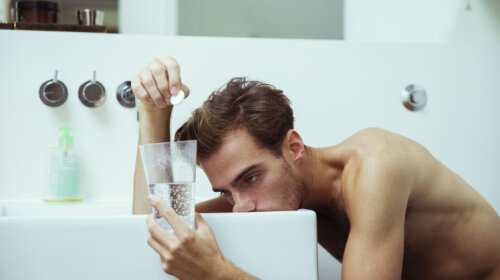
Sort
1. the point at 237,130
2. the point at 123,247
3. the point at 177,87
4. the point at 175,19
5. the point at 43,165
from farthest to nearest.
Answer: the point at 175,19
the point at 43,165
the point at 237,130
the point at 177,87
the point at 123,247

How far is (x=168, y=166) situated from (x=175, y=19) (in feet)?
3.69

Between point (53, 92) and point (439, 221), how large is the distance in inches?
35.7

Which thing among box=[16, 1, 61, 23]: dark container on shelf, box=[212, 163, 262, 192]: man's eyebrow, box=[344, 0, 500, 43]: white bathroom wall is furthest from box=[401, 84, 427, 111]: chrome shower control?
box=[16, 1, 61, 23]: dark container on shelf

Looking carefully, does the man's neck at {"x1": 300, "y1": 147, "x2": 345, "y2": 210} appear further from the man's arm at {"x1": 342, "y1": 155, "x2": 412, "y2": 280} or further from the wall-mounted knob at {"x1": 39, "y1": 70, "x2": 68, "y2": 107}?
the wall-mounted knob at {"x1": 39, "y1": 70, "x2": 68, "y2": 107}

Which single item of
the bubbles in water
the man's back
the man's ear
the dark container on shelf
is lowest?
the man's back

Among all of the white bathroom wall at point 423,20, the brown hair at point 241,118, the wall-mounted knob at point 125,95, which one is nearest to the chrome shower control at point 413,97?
the white bathroom wall at point 423,20

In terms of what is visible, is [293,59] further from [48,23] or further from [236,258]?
[236,258]

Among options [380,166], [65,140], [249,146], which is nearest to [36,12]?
[65,140]

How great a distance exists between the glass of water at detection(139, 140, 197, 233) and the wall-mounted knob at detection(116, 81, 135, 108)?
0.58 meters

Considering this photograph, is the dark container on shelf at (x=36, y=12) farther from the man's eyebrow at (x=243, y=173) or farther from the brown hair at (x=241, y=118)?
the man's eyebrow at (x=243, y=173)

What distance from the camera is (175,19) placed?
1.70 metres

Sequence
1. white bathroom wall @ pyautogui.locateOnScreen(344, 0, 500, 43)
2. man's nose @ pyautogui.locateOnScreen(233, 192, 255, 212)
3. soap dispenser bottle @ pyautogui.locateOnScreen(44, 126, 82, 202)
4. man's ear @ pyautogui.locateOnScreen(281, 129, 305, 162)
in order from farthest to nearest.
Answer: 1. white bathroom wall @ pyautogui.locateOnScreen(344, 0, 500, 43)
2. soap dispenser bottle @ pyautogui.locateOnScreen(44, 126, 82, 202)
3. man's ear @ pyautogui.locateOnScreen(281, 129, 305, 162)
4. man's nose @ pyautogui.locateOnScreen(233, 192, 255, 212)

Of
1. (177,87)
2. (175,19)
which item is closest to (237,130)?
(177,87)

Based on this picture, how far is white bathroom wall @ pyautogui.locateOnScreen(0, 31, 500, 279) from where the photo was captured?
4.02 ft
